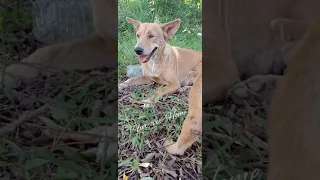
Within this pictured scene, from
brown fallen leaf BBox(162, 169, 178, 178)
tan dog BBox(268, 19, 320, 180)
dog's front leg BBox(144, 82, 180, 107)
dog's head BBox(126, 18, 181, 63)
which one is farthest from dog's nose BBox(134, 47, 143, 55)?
tan dog BBox(268, 19, 320, 180)

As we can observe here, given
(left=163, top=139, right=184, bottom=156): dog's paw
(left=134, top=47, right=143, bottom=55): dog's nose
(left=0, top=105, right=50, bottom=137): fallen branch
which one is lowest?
(left=163, top=139, right=184, bottom=156): dog's paw

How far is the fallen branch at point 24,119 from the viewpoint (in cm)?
93

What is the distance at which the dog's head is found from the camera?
50.8 inches

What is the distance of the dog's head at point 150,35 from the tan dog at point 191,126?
6.1 inches

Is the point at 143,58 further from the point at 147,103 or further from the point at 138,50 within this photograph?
the point at 147,103

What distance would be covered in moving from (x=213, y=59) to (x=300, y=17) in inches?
9.4

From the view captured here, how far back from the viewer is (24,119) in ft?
3.06

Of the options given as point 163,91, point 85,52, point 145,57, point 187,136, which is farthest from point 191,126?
point 85,52

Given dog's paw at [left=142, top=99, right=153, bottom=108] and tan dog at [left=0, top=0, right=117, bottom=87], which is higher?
tan dog at [left=0, top=0, right=117, bottom=87]

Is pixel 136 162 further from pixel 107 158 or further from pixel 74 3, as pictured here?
pixel 74 3

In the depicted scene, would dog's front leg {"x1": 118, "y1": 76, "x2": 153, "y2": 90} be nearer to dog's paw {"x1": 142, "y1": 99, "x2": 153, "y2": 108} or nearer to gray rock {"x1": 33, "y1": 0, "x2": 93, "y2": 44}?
dog's paw {"x1": 142, "y1": 99, "x2": 153, "y2": 108}

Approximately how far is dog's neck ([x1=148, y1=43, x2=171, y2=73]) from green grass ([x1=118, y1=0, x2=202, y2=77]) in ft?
0.14

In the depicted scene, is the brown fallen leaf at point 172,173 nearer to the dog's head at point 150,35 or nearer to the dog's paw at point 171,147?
the dog's paw at point 171,147

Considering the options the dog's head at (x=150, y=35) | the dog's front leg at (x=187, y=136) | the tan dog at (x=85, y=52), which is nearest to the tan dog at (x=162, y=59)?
the dog's head at (x=150, y=35)
